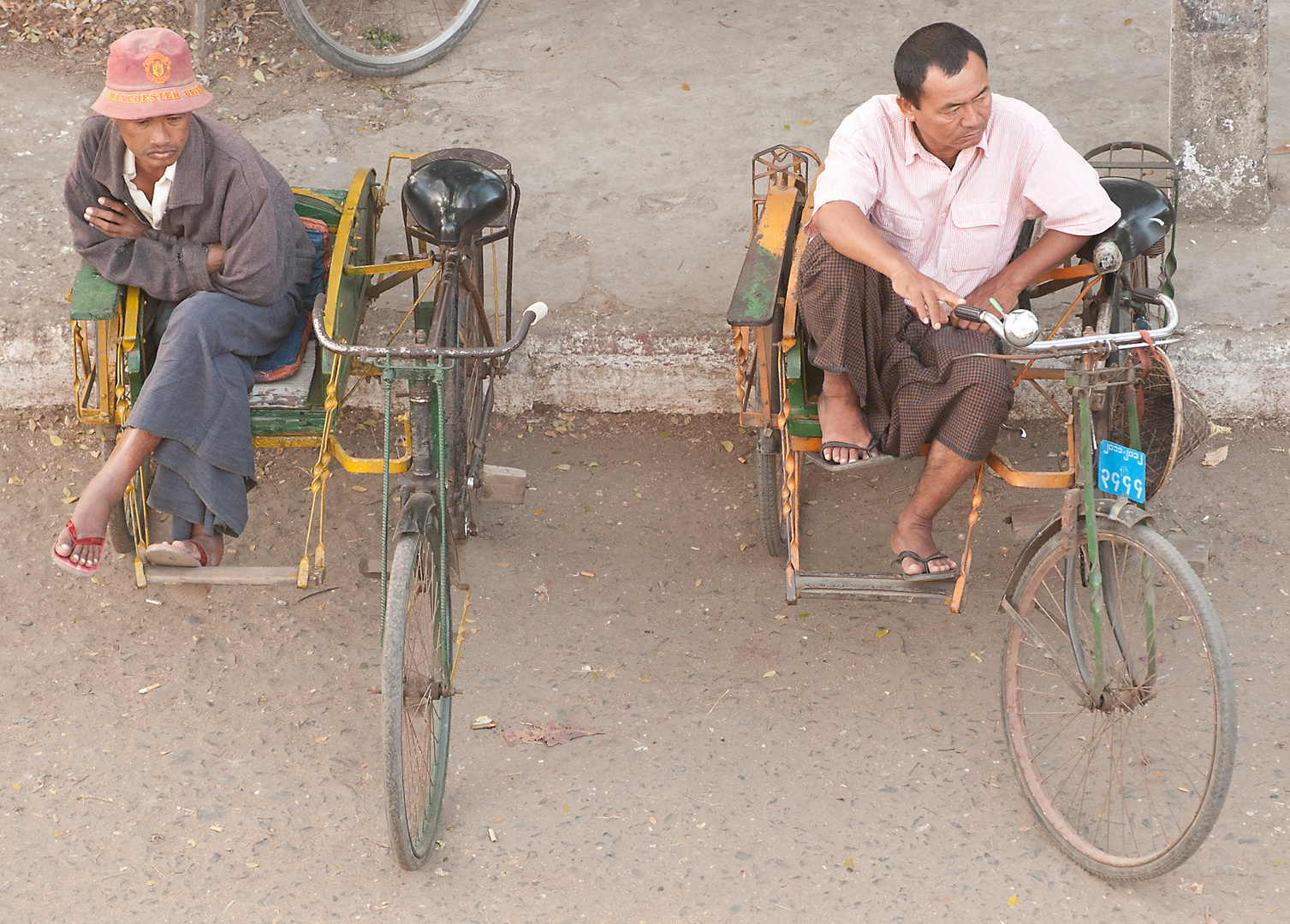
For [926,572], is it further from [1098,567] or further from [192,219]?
[192,219]

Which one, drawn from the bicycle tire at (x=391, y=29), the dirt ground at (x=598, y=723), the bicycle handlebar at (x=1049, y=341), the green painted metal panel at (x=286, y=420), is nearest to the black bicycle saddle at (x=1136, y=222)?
the bicycle handlebar at (x=1049, y=341)

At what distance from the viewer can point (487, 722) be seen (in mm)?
3078

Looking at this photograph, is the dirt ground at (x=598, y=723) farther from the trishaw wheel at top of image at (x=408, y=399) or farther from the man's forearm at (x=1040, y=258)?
the man's forearm at (x=1040, y=258)

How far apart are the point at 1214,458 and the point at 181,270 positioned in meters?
3.18

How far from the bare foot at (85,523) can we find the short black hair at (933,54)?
219 centimetres

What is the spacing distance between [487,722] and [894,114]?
1874 millimetres

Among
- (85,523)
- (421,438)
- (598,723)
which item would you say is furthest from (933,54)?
(85,523)

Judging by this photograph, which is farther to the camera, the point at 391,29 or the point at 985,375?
the point at 391,29

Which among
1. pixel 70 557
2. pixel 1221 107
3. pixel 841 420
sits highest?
Answer: pixel 1221 107

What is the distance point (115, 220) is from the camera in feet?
10.3

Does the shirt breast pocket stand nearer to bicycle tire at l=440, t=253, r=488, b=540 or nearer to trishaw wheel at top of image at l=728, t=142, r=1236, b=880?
trishaw wheel at top of image at l=728, t=142, r=1236, b=880

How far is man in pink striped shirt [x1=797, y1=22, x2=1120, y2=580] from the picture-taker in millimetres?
2912

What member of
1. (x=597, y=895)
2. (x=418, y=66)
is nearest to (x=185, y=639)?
(x=597, y=895)

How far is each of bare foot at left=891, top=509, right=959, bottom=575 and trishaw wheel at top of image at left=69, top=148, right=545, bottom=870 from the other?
1019 mm
